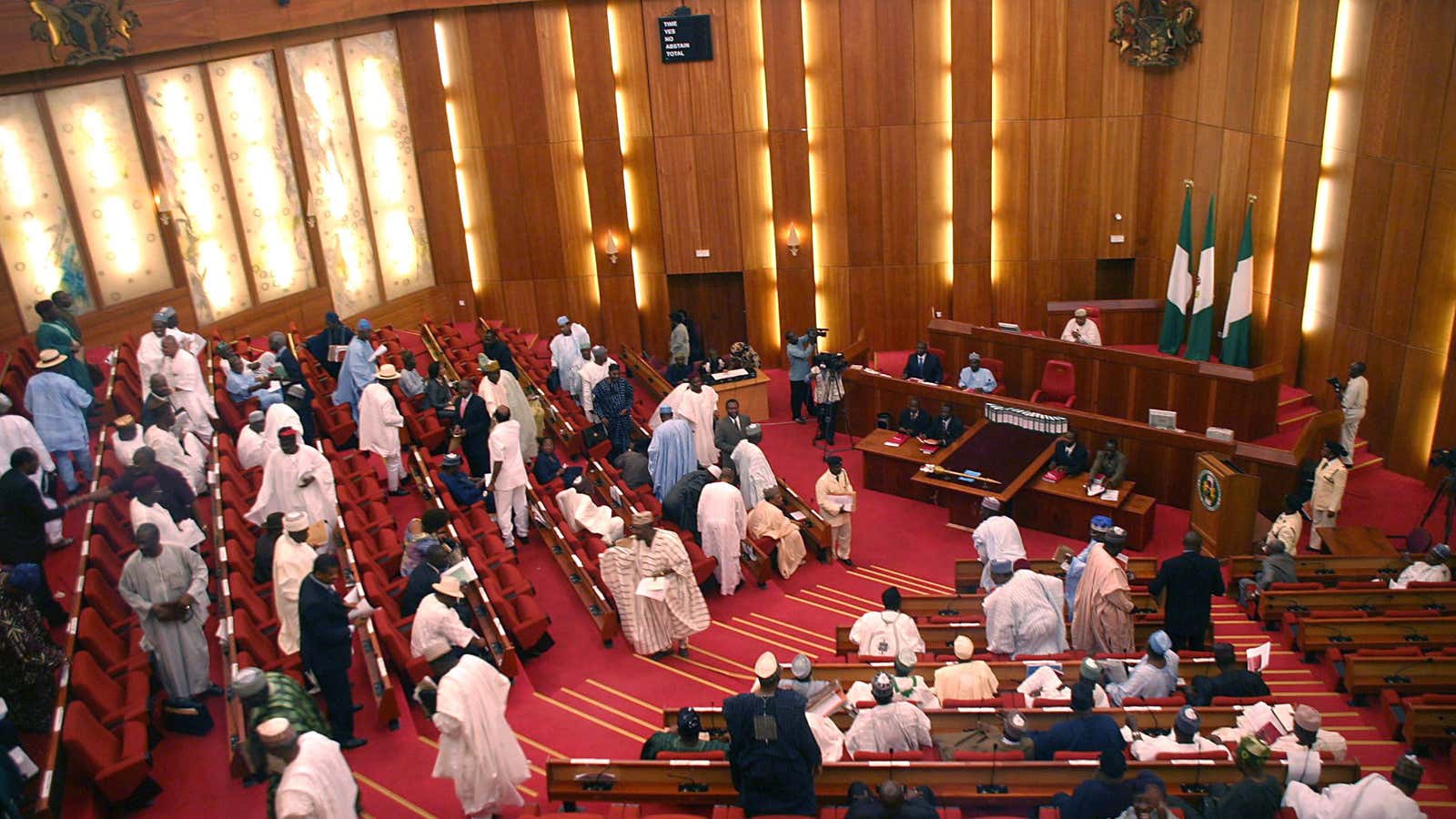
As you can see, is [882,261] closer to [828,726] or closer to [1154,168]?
[1154,168]

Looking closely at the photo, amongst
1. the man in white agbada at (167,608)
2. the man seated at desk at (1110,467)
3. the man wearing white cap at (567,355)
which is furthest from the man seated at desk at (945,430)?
the man in white agbada at (167,608)

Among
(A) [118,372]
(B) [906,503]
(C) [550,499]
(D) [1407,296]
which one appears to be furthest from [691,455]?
(D) [1407,296]

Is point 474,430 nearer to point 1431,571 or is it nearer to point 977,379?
point 977,379

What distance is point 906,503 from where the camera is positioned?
1242 centimetres

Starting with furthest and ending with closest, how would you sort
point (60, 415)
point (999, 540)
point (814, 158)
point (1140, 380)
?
point (814, 158) → point (1140, 380) → point (999, 540) → point (60, 415)

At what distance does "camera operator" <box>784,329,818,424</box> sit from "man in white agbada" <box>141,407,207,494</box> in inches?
272

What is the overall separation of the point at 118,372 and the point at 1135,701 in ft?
31.1

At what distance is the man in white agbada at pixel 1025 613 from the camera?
8.04m

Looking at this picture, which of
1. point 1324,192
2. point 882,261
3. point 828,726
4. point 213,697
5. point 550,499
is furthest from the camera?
point 882,261

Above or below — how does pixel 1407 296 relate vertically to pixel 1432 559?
above

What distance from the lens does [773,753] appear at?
5.53 m

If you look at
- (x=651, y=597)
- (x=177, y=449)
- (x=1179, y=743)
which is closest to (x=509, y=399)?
(x=177, y=449)

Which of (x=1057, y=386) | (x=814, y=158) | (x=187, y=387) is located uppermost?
(x=814, y=158)

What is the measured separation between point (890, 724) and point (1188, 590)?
2838 mm
